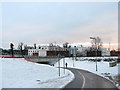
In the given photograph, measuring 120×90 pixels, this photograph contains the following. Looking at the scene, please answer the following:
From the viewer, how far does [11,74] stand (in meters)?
17.4

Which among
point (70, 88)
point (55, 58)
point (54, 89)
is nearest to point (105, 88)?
point (70, 88)

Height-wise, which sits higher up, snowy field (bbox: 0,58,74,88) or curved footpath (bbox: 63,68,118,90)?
snowy field (bbox: 0,58,74,88)

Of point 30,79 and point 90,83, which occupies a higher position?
point 30,79

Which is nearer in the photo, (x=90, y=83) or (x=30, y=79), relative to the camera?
(x=90, y=83)

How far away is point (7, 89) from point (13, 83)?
4.87ft

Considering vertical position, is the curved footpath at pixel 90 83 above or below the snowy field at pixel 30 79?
below

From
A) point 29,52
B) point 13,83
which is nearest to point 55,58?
point 13,83

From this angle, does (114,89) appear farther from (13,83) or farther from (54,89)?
(13,83)

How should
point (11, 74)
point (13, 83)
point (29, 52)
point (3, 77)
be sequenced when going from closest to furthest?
point (13, 83)
point (3, 77)
point (11, 74)
point (29, 52)

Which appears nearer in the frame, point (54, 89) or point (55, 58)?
point (54, 89)

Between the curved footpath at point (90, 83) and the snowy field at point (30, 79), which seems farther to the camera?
the curved footpath at point (90, 83)

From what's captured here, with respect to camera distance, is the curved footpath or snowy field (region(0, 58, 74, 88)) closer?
snowy field (region(0, 58, 74, 88))

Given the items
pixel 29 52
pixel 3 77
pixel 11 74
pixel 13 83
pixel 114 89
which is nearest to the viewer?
pixel 114 89

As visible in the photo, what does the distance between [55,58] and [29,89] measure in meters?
40.5
